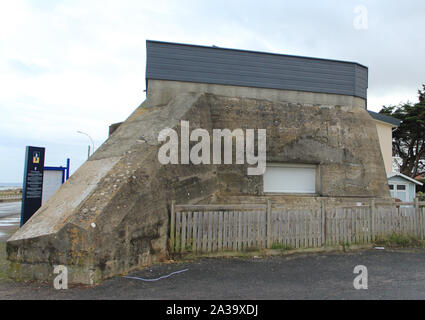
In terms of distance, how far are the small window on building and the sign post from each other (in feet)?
24.8

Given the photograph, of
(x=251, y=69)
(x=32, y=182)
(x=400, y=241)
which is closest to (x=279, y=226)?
(x=400, y=241)

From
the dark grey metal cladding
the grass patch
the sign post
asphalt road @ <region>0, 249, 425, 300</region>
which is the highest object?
the dark grey metal cladding

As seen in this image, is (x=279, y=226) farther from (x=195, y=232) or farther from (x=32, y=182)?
(x=32, y=182)

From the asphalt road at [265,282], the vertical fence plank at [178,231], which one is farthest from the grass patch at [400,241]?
the vertical fence plank at [178,231]

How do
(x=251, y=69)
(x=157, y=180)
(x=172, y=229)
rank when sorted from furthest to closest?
(x=251, y=69) → (x=172, y=229) → (x=157, y=180)

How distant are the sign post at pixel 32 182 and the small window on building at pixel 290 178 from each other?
24.8 ft

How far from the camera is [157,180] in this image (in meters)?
6.88

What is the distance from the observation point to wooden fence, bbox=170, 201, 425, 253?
718 centimetres

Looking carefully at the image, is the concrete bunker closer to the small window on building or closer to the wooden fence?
the small window on building

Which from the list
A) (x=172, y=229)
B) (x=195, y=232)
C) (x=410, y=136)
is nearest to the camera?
(x=172, y=229)

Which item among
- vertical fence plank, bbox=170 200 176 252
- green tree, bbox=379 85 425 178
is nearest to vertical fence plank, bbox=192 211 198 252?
vertical fence plank, bbox=170 200 176 252

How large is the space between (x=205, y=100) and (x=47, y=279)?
619cm

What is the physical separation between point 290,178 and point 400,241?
3.44m
